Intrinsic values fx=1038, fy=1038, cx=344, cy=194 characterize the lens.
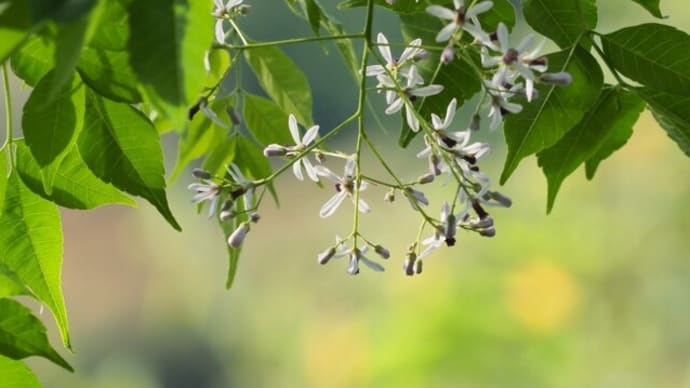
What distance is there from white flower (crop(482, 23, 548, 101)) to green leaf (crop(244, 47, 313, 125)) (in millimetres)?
130

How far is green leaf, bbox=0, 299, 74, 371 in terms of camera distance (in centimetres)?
41

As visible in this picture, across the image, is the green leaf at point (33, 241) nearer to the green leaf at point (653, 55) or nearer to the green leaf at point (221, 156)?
the green leaf at point (221, 156)

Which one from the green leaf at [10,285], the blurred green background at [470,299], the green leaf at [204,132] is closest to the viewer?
the green leaf at [10,285]

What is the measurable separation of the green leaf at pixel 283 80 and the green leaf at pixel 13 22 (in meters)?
0.27

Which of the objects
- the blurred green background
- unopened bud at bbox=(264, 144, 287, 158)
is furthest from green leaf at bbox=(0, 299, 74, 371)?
the blurred green background

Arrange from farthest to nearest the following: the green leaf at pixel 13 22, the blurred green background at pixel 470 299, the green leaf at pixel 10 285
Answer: the blurred green background at pixel 470 299 → the green leaf at pixel 10 285 → the green leaf at pixel 13 22

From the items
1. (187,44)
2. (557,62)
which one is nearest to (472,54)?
(557,62)

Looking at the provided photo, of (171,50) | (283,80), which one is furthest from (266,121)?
(171,50)

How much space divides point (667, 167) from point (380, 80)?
6.26 metres

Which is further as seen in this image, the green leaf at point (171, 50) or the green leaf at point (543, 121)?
the green leaf at point (543, 121)

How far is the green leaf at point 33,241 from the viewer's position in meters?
0.44

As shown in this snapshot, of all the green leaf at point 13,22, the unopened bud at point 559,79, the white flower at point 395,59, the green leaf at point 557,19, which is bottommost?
the white flower at point 395,59

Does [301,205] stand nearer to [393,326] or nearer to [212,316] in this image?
[212,316]

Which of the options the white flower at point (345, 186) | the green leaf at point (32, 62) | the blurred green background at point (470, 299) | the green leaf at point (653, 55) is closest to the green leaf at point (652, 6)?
the green leaf at point (653, 55)
